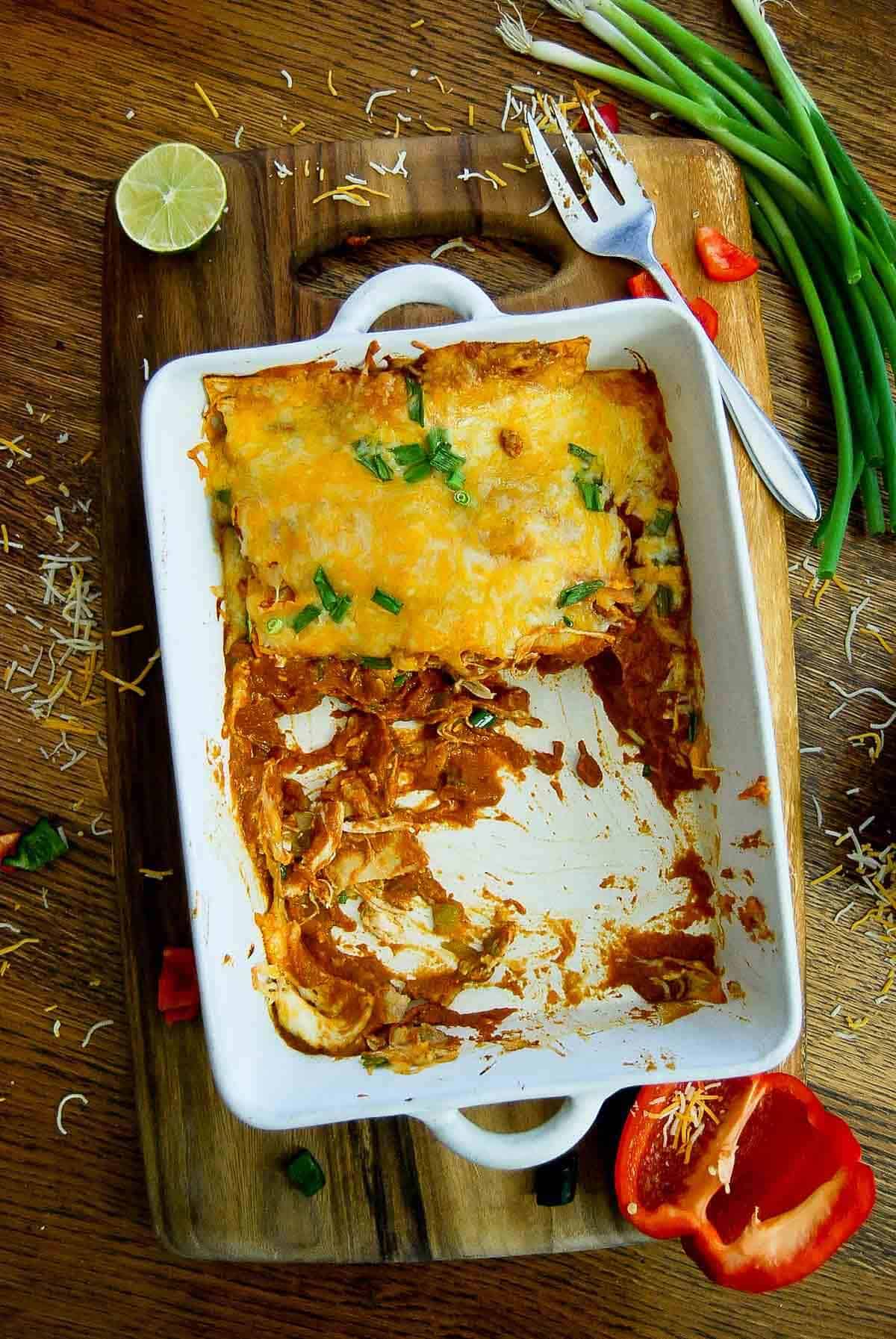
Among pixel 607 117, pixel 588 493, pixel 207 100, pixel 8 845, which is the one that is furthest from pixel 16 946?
pixel 607 117

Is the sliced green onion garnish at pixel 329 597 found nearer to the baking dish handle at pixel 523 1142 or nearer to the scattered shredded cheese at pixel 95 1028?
the baking dish handle at pixel 523 1142

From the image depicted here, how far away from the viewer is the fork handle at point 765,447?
2.09 metres

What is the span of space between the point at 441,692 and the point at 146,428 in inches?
31.2

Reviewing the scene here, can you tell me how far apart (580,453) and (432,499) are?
1.03ft

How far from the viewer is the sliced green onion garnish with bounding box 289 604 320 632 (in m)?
1.88

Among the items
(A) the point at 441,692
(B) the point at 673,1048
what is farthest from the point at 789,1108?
(A) the point at 441,692

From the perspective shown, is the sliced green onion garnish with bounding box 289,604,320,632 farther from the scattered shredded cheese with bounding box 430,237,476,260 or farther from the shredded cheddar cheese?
the shredded cheddar cheese

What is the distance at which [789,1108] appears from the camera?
82.7 inches

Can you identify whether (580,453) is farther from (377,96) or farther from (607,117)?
(377,96)

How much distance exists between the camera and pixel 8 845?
7.31 ft

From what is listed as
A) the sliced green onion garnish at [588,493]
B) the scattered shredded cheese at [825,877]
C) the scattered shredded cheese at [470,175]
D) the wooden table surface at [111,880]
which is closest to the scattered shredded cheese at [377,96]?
the wooden table surface at [111,880]

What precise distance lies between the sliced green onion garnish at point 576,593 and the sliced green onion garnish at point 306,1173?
126 centimetres

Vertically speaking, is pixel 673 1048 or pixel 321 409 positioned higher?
pixel 321 409

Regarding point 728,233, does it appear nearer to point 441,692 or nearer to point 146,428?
point 441,692
